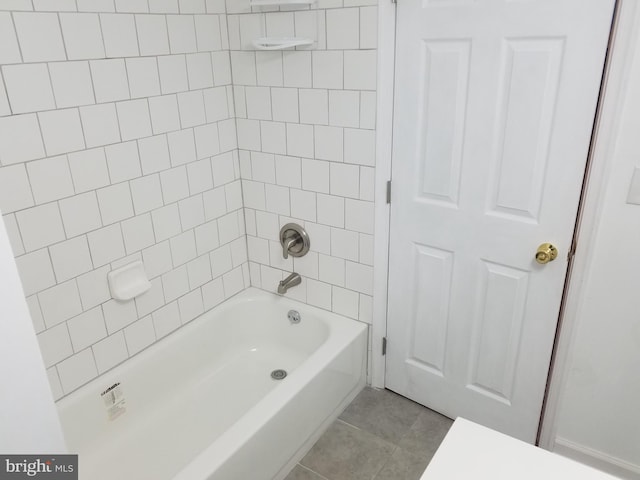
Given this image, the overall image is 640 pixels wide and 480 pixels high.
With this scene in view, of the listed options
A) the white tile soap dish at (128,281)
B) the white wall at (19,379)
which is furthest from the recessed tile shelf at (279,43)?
the white wall at (19,379)

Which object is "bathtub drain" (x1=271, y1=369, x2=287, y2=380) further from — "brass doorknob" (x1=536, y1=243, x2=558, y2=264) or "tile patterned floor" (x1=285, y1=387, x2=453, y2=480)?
"brass doorknob" (x1=536, y1=243, x2=558, y2=264)

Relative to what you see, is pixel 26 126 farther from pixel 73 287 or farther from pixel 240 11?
pixel 240 11

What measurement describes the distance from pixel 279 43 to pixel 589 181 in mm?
1209

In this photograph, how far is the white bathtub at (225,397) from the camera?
1.80 metres

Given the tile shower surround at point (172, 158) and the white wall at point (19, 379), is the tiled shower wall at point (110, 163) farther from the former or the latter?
the white wall at point (19, 379)

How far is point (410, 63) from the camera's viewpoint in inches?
73.2

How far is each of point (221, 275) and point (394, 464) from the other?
1151 millimetres

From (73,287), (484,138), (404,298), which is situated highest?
(484,138)

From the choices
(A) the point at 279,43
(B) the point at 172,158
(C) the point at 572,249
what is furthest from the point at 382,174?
(B) the point at 172,158

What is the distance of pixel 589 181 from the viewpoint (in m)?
1.62

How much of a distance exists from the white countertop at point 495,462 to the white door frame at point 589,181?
0.91 metres

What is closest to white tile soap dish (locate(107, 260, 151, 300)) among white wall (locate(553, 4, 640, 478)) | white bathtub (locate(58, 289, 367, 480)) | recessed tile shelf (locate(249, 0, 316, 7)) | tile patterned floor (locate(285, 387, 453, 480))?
white bathtub (locate(58, 289, 367, 480))

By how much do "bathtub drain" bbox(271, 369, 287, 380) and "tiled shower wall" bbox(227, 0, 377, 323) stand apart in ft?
1.21

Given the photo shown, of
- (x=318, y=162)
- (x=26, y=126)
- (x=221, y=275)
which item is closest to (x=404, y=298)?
(x=318, y=162)
